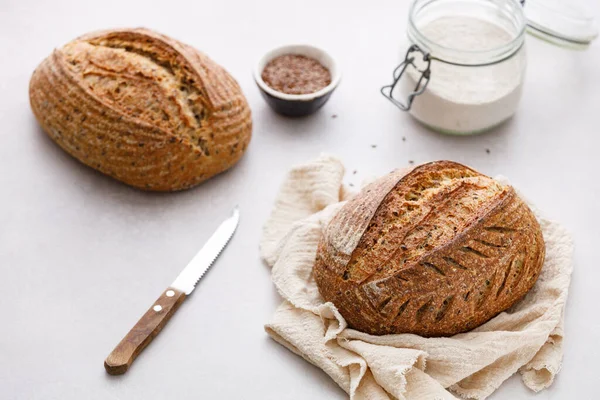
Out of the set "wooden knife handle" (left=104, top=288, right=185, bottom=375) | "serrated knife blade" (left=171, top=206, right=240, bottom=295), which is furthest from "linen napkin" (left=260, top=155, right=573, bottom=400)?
"wooden knife handle" (left=104, top=288, right=185, bottom=375)

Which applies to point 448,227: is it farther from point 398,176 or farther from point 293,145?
point 293,145

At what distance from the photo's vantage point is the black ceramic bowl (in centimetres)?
270

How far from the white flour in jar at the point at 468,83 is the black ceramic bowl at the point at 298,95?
0.27 metres

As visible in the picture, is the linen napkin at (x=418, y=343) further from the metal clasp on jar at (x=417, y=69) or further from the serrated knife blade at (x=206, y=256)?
the metal clasp on jar at (x=417, y=69)

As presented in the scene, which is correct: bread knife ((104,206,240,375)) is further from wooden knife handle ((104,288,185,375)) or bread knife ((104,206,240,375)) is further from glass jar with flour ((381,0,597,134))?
glass jar with flour ((381,0,597,134))

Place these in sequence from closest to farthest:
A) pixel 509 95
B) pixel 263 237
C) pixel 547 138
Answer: pixel 263 237, pixel 509 95, pixel 547 138

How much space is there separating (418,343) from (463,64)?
1011 millimetres

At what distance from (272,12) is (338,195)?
117 centimetres

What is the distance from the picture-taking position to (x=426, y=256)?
6.36ft

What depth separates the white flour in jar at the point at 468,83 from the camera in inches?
102

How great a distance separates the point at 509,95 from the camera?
2.63 meters

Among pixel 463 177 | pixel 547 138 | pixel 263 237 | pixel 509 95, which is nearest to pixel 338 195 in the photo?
pixel 263 237

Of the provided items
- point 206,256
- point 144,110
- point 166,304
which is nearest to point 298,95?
point 144,110

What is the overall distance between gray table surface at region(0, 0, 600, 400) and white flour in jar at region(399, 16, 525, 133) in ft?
0.42
